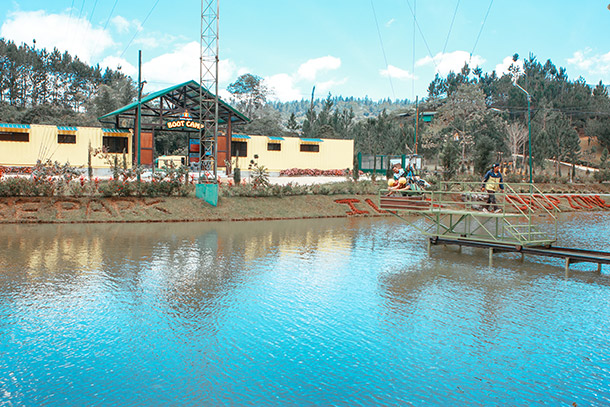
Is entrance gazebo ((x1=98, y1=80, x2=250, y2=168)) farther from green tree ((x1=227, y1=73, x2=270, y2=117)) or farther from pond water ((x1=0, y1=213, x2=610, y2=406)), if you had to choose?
green tree ((x1=227, y1=73, x2=270, y2=117))

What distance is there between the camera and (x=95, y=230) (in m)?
20.2

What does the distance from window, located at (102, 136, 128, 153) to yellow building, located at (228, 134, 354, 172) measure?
7841 millimetres

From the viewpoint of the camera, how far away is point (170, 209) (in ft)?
82.9

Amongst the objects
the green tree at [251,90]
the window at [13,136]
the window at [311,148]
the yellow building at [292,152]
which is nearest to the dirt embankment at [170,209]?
the yellow building at [292,152]

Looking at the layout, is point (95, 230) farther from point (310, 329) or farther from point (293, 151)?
point (293, 151)

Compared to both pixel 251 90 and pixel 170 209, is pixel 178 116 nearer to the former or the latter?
pixel 170 209

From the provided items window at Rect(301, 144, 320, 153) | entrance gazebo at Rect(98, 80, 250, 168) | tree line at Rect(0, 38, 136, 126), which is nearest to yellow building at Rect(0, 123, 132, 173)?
entrance gazebo at Rect(98, 80, 250, 168)

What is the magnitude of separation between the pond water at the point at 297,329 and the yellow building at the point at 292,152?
2885cm

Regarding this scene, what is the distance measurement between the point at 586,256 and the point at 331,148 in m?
35.5

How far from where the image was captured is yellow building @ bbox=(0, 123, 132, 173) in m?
A: 36.8

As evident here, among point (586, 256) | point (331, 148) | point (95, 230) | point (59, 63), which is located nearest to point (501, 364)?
point (586, 256)

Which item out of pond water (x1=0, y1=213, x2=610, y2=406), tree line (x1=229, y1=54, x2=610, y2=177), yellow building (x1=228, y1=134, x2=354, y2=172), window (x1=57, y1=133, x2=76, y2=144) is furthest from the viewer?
tree line (x1=229, y1=54, x2=610, y2=177)

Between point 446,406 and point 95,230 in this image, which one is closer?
point 446,406

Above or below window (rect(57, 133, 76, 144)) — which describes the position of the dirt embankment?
below
